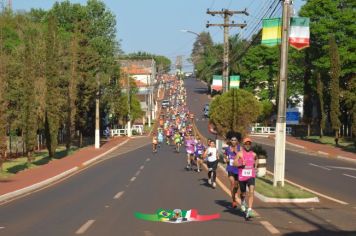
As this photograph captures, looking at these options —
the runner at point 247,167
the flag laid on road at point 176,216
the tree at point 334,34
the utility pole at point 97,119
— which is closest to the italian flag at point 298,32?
the runner at point 247,167

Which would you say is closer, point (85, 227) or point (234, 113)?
point (85, 227)

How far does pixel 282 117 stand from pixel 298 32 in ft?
9.72

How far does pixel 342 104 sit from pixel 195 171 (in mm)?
34430

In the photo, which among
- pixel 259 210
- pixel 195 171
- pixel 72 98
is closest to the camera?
pixel 259 210

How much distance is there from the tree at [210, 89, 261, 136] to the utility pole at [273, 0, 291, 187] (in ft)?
49.2

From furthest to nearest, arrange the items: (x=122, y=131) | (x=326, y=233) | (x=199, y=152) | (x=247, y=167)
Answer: (x=122, y=131) → (x=199, y=152) → (x=247, y=167) → (x=326, y=233)

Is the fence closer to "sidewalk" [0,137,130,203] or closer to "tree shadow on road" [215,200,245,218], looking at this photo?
"sidewalk" [0,137,130,203]

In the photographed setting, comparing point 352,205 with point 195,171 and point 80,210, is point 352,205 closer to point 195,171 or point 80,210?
point 80,210

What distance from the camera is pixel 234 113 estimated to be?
36.3m

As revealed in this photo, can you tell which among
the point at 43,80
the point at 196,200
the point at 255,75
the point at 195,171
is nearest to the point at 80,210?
the point at 196,200

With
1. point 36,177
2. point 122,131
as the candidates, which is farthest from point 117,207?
point 122,131

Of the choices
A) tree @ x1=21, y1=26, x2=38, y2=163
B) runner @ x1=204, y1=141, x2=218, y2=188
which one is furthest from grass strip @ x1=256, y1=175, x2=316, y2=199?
tree @ x1=21, y1=26, x2=38, y2=163

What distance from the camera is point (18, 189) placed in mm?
23094

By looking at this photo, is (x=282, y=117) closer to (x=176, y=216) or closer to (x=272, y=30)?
(x=272, y=30)
